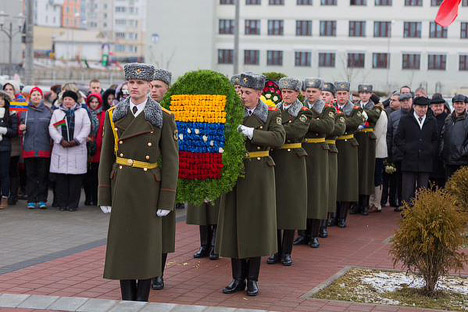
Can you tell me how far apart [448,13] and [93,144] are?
6.08m

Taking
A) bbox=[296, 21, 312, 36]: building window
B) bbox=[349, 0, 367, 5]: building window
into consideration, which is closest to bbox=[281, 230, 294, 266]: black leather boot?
bbox=[349, 0, 367, 5]: building window

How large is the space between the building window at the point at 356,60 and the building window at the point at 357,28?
1.76 m

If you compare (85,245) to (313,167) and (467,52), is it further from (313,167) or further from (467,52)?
(467,52)

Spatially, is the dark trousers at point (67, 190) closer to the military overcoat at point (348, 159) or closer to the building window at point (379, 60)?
the military overcoat at point (348, 159)

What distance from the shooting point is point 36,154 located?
1375cm

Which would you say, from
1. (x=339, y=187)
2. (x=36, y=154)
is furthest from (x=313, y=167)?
(x=36, y=154)

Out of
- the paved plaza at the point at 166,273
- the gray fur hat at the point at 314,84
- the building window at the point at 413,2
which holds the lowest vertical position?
the paved plaza at the point at 166,273

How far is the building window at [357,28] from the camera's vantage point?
76.8 m

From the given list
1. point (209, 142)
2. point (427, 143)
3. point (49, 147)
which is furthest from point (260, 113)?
point (49, 147)

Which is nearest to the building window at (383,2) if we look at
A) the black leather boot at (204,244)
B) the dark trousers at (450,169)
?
the dark trousers at (450,169)

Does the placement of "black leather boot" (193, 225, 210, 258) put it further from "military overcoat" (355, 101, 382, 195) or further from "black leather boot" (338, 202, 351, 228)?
"military overcoat" (355, 101, 382, 195)

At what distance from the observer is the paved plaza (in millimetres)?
7223

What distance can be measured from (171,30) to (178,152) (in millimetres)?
72577

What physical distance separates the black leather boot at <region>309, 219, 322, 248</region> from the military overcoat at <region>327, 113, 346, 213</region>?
0.67 meters
